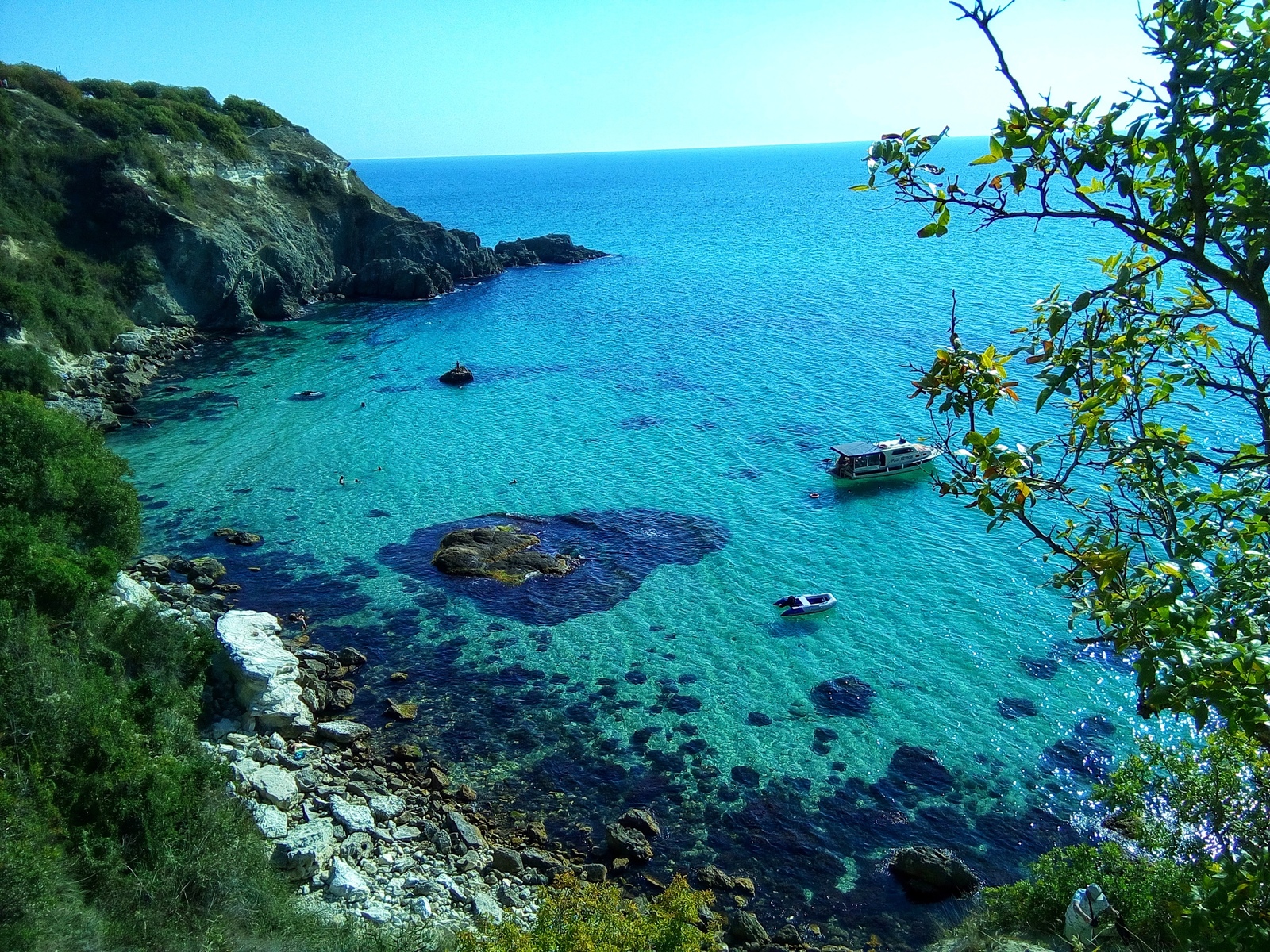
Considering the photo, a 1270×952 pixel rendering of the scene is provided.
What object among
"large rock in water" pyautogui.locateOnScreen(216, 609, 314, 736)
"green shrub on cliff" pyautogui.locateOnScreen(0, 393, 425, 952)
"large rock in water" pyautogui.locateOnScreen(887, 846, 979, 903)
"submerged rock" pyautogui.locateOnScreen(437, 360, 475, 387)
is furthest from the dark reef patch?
"submerged rock" pyautogui.locateOnScreen(437, 360, 475, 387)

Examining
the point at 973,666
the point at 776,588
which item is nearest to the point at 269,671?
the point at 776,588

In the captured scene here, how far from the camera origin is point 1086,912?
17.7m

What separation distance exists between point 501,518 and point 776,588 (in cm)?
1627

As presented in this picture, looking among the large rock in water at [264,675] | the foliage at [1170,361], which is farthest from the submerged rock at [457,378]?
the foliage at [1170,361]

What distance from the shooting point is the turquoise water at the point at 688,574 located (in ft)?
87.9

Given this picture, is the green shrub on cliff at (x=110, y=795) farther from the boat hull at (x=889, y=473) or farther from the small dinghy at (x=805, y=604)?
the boat hull at (x=889, y=473)

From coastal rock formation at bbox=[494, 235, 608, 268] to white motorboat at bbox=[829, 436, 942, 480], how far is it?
86669 millimetres

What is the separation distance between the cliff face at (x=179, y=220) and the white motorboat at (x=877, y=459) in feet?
194

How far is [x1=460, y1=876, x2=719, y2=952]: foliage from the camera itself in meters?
14.1

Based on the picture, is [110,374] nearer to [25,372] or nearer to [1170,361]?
[25,372]

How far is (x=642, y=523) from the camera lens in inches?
1806

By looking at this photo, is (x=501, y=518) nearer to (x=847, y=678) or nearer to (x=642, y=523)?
(x=642, y=523)

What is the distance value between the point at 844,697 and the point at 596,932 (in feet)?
63.2

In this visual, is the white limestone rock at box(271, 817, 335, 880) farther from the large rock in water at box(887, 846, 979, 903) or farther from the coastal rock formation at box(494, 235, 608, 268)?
the coastal rock formation at box(494, 235, 608, 268)
